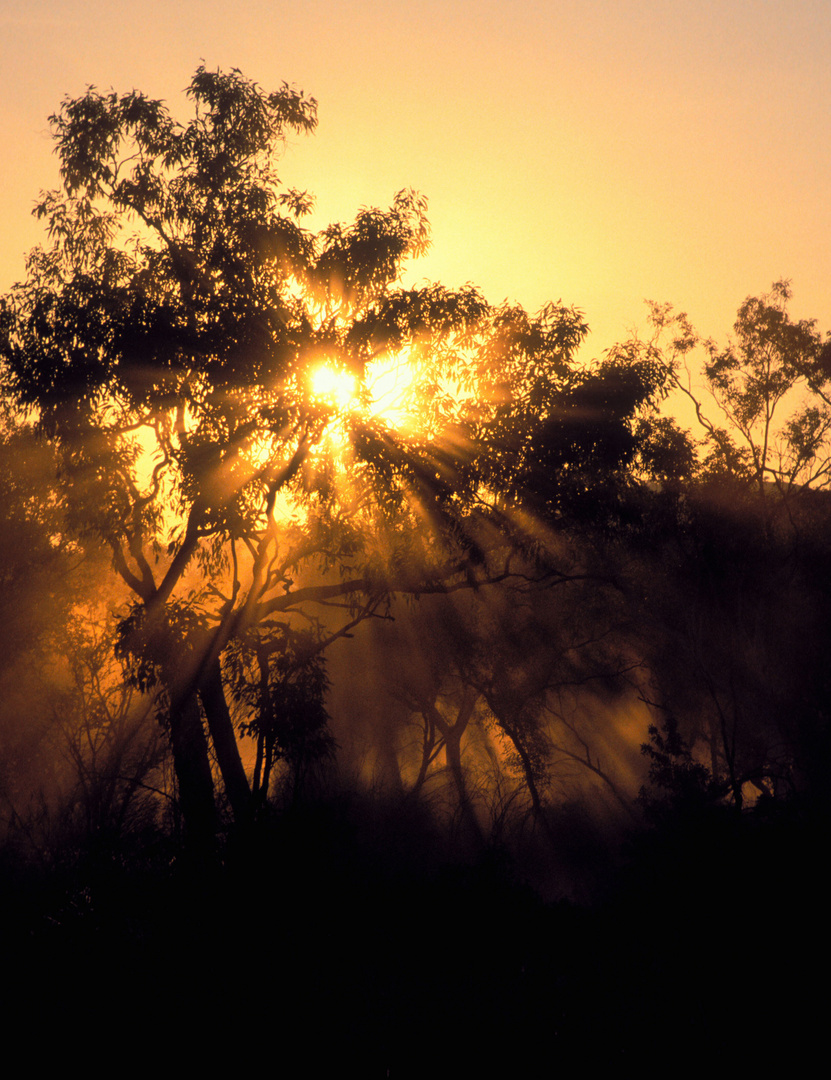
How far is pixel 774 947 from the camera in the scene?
789cm

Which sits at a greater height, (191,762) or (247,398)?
(247,398)

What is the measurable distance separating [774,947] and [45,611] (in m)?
17.1

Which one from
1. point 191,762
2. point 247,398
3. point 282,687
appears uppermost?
point 247,398

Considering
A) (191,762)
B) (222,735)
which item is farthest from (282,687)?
(191,762)

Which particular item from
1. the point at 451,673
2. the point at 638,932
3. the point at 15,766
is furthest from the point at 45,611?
Answer: the point at 638,932

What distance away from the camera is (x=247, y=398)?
12266mm

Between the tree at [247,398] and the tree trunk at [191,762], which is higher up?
the tree at [247,398]

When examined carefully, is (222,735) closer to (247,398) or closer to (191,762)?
(191,762)

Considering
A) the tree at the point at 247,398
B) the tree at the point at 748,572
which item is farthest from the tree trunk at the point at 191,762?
the tree at the point at 748,572

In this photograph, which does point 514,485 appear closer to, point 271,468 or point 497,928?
point 271,468

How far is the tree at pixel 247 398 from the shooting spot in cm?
1222

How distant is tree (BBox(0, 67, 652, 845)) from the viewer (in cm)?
1222

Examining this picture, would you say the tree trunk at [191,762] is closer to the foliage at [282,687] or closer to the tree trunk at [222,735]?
the tree trunk at [222,735]

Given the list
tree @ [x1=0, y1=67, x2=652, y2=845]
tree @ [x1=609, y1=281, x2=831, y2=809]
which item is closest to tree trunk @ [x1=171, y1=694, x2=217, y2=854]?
tree @ [x1=0, y1=67, x2=652, y2=845]
